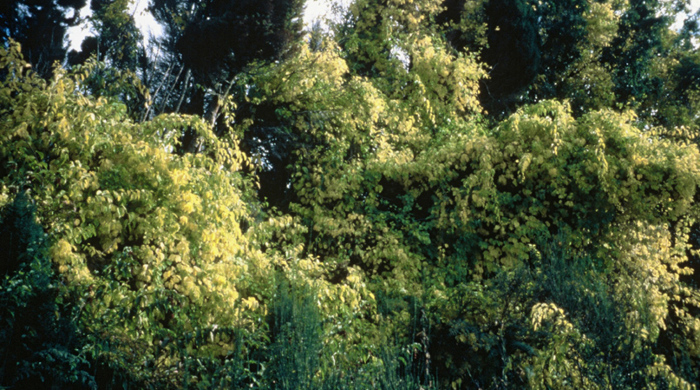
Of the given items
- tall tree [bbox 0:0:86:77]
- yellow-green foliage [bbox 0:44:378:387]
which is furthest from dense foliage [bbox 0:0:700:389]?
tall tree [bbox 0:0:86:77]

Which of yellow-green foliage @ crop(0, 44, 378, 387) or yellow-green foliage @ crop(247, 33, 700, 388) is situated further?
yellow-green foliage @ crop(247, 33, 700, 388)

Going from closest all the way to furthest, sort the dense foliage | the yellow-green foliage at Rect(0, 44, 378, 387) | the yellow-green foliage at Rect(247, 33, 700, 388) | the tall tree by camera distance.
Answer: the dense foliage → the yellow-green foliage at Rect(0, 44, 378, 387) → the tall tree → the yellow-green foliage at Rect(247, 33, 700, 388)

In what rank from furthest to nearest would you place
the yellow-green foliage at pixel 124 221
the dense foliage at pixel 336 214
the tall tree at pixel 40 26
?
1. the tall tree at pixel 40 26
2. the yellow-green foliage at pixel 124 221
3. the dense foliage at pixel 336 214

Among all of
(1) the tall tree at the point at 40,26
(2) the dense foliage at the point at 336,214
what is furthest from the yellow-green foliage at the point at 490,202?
(1) the tall tree at the point at 40,26

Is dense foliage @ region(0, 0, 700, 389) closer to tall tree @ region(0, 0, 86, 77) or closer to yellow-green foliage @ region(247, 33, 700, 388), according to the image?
yellow-green foliage @ region(247, 33, 700, 388)

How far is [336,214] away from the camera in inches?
258

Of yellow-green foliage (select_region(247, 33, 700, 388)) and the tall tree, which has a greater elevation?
the tall tree

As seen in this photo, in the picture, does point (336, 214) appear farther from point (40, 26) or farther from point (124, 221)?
point (40, 26)

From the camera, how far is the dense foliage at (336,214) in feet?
9.66

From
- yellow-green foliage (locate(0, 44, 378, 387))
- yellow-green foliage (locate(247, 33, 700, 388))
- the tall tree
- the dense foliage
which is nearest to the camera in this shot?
the dense foliage

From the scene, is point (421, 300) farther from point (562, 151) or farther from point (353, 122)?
point (353, 122)

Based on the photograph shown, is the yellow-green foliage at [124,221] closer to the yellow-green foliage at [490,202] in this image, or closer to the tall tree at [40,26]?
the tall tree at [40,26]

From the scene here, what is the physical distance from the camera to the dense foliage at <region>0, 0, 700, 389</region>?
295 centimetres

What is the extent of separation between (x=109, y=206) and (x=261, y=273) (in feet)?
5.39
